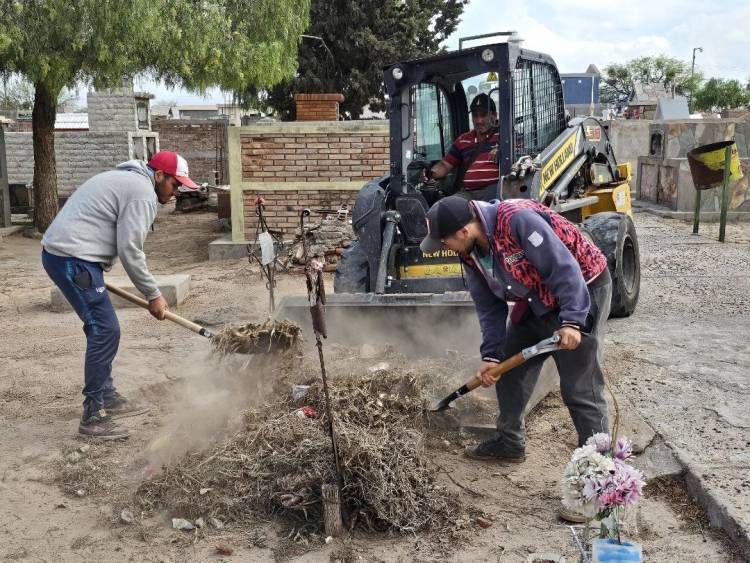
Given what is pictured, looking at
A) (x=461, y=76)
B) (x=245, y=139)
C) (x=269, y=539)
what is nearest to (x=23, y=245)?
(x=245, y=139)

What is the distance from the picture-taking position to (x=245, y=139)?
11328mm

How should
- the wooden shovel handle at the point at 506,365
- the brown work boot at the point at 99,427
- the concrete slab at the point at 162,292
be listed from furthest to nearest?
the concrete slab at the point at 162,292 < the brown work boot at the point at 99,427 < the wooden shovel handle at the point at 506,365

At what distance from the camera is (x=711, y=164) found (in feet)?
41.3

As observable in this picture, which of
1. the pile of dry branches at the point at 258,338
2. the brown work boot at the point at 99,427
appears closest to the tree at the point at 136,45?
the brown work boot at the point at 99,427

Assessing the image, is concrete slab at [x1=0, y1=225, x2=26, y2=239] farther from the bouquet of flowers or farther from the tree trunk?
the bouquet of flowers

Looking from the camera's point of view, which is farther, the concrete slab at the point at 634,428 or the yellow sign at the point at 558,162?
the yellow sign at the point at 558,162

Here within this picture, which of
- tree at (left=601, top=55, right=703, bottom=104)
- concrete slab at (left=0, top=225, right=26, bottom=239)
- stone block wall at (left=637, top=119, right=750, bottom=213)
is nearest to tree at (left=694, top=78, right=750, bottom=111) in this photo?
tree at (left=601, top=55, right=703, bottom=104)

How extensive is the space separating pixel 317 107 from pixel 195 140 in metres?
14.6

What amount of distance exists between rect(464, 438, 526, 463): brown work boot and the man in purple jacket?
179 millimetres

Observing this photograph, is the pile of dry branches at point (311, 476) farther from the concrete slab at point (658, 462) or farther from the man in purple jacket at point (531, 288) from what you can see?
the concrete slab at point (658, 462)

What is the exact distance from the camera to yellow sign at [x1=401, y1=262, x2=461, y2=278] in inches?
265

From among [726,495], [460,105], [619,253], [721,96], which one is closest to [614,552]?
[726,495]

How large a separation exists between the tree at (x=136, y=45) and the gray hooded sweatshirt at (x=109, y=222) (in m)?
7.15

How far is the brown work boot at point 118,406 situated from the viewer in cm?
494
